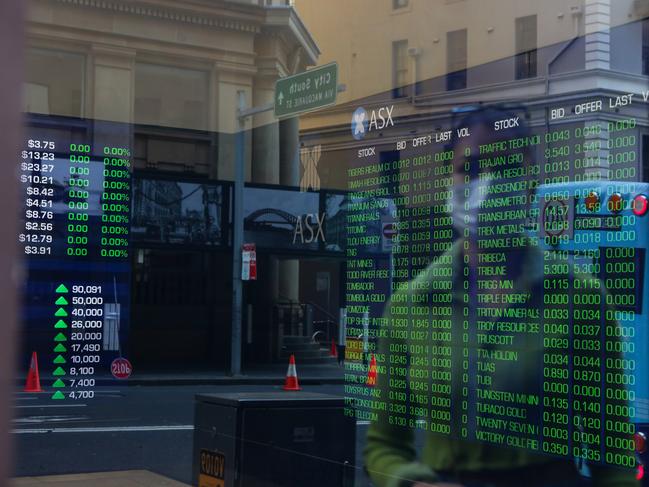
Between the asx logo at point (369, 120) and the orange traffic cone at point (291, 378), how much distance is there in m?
0.75

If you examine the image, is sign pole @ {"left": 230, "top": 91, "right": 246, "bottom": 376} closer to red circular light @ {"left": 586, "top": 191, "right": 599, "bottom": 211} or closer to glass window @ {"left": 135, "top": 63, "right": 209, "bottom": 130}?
glass window @ {"left": 135, "top": 63, "right": 209, "bottom": 130}

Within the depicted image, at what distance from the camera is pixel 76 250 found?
3049mm

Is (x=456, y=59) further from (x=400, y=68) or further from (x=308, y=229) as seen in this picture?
(x=308, y=229)

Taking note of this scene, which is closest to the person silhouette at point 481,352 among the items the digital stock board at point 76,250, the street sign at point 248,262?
the street sign at point 248,262

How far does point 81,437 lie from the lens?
3154mm

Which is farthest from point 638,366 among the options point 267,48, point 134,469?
point 134,469

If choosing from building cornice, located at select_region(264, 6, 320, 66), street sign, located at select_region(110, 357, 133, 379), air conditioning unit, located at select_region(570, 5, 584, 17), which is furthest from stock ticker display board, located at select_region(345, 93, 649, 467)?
street sign, located at select_region(110, 357, 133, 379)

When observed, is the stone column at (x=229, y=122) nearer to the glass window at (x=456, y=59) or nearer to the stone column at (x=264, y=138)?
the stone column at (x=264, y=138)

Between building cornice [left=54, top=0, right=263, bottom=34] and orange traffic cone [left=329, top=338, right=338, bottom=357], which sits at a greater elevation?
building cornice [left=54, top=0, right=263, bottom=34]

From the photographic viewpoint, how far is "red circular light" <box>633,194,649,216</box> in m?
1.85

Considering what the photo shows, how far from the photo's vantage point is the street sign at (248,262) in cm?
308

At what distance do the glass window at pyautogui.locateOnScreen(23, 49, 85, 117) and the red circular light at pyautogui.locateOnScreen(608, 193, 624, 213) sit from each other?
5.56 ft

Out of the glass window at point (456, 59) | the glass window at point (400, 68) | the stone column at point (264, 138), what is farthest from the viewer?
the stone column at point (264, 138)

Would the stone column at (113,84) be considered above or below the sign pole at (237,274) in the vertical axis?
above
